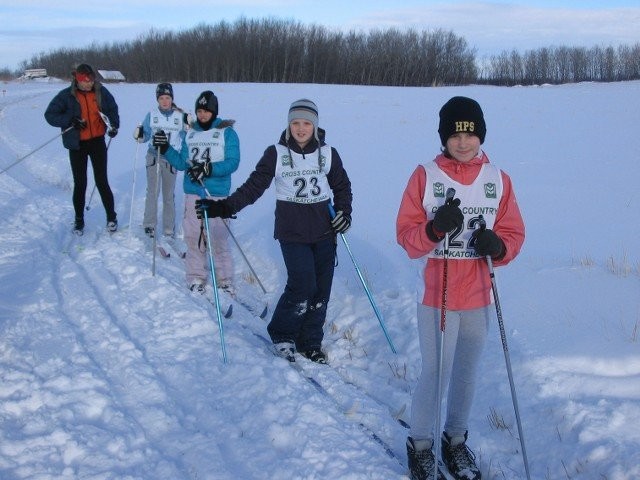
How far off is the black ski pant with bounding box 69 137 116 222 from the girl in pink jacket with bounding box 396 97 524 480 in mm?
6118

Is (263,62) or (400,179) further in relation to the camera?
(263,62)

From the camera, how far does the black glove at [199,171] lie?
6.01 m

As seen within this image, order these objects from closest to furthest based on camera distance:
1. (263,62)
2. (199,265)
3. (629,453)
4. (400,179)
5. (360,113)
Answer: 1. (629,453)
2. (199,265)
3. (400,179)
4. (360,113)
5. (263,62)

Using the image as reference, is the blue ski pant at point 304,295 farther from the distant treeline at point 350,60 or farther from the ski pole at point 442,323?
the distant treeline at point 350,60

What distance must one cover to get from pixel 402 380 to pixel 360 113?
19.1m

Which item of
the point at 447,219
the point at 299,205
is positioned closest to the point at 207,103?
the point at 299,205

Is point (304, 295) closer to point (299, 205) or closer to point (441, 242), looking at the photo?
point (299, 205)

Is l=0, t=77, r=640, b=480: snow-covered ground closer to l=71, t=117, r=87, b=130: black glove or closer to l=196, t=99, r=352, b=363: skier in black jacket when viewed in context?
l=196, t=99, r=352, b=363: skier in black jacket

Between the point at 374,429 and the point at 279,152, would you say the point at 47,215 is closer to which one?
the point at 279,152

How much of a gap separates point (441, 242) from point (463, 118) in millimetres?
657

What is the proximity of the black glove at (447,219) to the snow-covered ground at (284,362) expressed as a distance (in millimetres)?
1497

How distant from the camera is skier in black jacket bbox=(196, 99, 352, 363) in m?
4.86

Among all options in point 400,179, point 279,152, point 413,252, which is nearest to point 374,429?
point 413,252

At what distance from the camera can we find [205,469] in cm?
350
